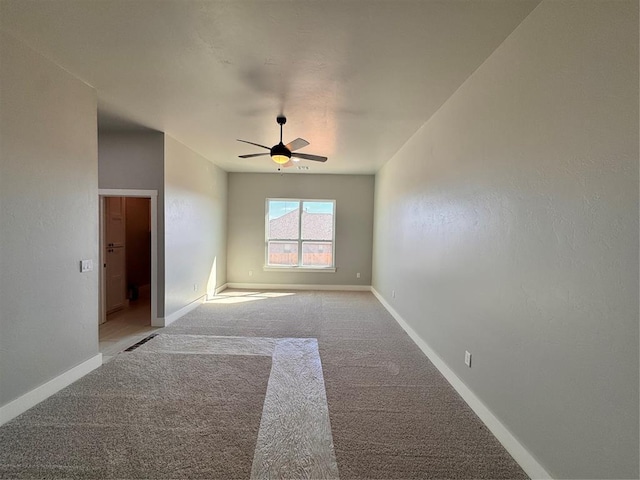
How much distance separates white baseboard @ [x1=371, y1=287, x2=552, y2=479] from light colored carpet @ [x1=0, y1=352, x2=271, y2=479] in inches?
63.1

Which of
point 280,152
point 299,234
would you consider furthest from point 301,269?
point 280,152

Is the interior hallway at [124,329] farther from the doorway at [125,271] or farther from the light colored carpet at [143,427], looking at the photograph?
the light colored carpet at [143,427]

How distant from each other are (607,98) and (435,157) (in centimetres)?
184

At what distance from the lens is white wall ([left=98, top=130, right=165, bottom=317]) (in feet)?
12.6

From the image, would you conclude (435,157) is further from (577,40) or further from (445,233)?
(577,40)

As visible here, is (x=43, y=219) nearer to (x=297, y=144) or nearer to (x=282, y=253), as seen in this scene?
(x=297, y=144)

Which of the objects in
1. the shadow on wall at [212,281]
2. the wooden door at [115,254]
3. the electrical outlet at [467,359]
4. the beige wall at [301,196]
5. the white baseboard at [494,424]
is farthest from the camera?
the beige wall at [301,196]

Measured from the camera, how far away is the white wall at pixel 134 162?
12.6ft

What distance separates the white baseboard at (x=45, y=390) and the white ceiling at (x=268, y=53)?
2587 millimetres

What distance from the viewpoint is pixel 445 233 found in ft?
8.94

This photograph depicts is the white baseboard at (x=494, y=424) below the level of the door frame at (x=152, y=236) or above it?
below

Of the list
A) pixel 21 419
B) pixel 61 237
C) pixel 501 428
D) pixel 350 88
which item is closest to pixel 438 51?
pixel 350 88

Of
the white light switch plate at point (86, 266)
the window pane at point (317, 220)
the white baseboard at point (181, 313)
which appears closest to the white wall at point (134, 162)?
the white light switch plate at point (86, 266)

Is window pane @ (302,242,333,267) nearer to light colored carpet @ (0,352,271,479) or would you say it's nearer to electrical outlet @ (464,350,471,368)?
light colored carpet @ (0,352,271,479)
